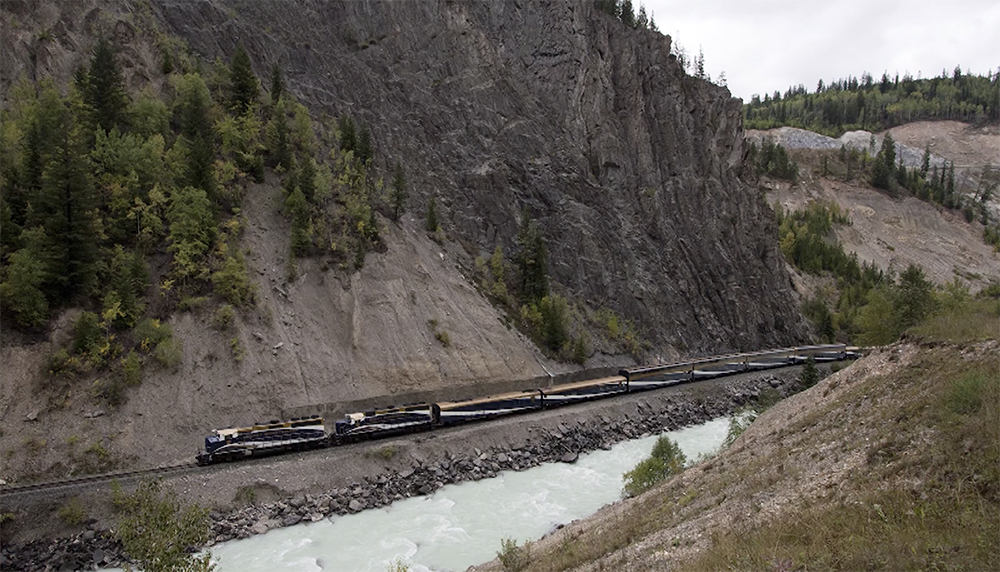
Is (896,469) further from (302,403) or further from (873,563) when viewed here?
(302,403)

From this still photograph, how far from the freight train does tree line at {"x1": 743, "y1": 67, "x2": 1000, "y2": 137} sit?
13084 cm

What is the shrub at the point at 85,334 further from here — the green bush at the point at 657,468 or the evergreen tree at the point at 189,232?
the green bush at the point at 657,468

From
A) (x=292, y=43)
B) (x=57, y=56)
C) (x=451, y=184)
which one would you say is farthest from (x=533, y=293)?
(x=57, y=56)

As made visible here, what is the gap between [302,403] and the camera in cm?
3209

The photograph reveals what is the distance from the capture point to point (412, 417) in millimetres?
31828

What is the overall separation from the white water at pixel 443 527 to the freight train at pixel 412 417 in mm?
4419

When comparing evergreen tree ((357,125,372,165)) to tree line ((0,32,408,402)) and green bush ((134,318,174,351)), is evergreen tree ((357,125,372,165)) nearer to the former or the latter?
tree line ((0,32,408,402))

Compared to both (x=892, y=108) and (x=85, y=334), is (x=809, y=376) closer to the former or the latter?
(x=85, y=334)

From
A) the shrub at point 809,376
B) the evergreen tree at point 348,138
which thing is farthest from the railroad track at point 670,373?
the evergreen tree at point 348,138

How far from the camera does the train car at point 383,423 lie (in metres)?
29.9

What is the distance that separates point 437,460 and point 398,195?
22.6 meters

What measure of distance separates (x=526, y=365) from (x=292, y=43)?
114 ft

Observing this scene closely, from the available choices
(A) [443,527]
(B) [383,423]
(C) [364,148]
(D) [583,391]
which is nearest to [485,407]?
(B) [383,423]

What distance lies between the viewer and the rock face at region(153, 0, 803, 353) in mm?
52344
